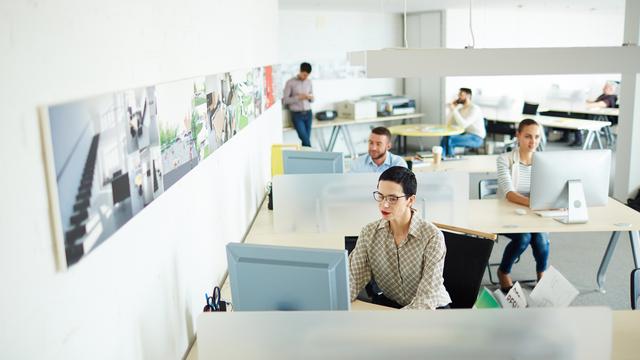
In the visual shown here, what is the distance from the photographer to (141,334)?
6.47 feet

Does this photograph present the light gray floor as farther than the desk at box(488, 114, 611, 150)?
No

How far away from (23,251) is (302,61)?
8.48m

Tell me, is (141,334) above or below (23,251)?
below

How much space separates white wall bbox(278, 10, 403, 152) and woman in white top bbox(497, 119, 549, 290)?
15.8 feet

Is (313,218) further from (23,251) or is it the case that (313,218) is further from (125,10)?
(23,251)

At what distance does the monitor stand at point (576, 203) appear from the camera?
3896 mm

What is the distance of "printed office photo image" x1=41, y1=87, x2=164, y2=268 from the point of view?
1.38 meters

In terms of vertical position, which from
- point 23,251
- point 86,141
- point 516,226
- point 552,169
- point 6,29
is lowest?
point 516,226

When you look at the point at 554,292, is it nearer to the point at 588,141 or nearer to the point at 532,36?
the point at 588,141

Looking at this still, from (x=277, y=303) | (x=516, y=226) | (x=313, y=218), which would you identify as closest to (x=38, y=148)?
(x=277, y=303)

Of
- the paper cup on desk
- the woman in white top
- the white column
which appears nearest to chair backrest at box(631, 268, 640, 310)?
the woman in white top

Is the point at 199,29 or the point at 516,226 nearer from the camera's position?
the point at 199,29

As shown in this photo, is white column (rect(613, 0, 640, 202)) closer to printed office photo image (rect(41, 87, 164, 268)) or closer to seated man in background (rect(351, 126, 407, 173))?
seated man in background (rect(351, 126, 407, 173))

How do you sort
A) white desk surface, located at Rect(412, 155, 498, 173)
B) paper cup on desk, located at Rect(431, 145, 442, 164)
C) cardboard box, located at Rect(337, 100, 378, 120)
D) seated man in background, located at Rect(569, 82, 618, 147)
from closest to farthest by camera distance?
white desk surface, located at Rect(412, 155, 498, 173)
paper cup on desk, located at Rect(431, 145, 442, 164)
cardboard box, located at Rect(337, 100, 378, 120)
seated man in background, located at Rect(569, 82, 618, 147)
